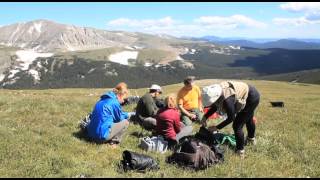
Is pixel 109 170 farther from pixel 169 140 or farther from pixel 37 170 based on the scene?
pixel 169 140

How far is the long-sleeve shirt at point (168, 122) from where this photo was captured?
55.7 ft

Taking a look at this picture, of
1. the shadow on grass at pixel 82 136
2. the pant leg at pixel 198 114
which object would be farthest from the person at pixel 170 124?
the pant leg at pixel 198 114

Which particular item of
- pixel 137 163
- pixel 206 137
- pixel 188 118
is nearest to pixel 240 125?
pixel 206 137

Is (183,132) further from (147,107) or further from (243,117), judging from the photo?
(147,107)

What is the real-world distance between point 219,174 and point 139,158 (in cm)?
238

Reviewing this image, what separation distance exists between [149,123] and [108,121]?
3122mm

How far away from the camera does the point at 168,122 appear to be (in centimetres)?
1703

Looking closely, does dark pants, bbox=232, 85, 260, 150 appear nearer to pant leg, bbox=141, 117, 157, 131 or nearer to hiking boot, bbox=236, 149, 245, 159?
hiking boot, bbox=236, 149, 245, 159

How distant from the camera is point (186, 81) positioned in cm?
2277

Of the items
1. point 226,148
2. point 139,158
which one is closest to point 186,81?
point 226,148

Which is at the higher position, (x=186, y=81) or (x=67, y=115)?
(x=186, y=81)

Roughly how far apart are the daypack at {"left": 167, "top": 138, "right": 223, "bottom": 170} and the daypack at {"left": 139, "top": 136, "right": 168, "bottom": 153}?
138cm

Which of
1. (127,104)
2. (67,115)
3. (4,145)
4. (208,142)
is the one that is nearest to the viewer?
(4,145)

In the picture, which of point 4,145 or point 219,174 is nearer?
point 219,174
